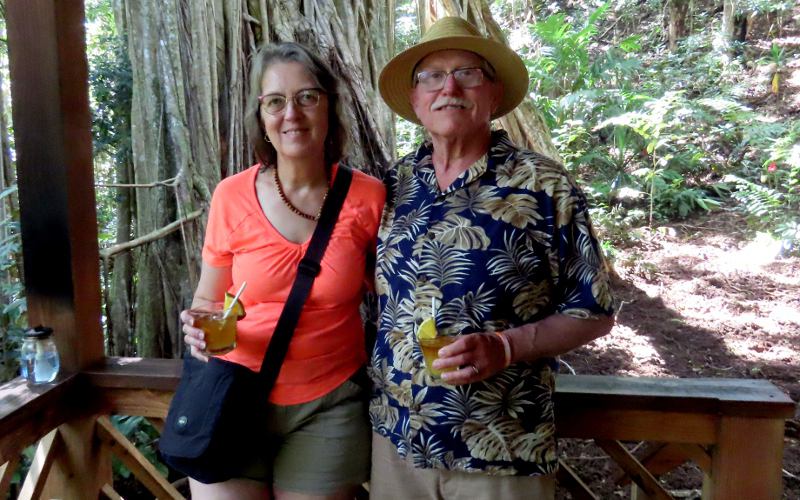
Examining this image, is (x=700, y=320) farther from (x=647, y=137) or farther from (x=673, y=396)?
(x=673, y=396)

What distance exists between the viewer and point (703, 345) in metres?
4.80

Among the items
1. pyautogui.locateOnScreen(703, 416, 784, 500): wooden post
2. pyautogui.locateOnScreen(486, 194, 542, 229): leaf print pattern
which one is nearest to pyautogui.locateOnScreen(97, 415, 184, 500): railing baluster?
pyautogui.locateOnScreen(486, 194, 542, 229): leaf print pattern

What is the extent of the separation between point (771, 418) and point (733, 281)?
196 inches

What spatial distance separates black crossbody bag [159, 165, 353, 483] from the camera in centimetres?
133

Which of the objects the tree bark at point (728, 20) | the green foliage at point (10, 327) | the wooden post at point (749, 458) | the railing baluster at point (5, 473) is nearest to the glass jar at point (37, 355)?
the railing baluster at point (5, 473)

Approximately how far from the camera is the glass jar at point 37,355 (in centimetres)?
162

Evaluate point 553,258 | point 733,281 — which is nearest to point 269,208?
point 553,258

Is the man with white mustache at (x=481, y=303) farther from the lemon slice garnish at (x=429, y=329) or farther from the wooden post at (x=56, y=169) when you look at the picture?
the wooden post at (x=56, y=169)

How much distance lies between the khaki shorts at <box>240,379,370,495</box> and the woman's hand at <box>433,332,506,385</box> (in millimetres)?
363

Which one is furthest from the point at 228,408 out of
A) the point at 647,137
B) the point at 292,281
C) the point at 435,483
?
the point at 647,137

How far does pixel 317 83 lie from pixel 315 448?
80 centimetres

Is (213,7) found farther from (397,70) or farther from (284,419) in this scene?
(284,419)

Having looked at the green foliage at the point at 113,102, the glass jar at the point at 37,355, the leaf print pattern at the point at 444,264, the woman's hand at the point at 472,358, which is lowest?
the glass jar at the point at 37,355

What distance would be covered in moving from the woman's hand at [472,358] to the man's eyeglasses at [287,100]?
644mm
